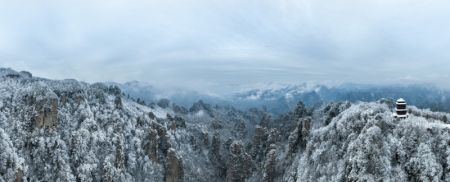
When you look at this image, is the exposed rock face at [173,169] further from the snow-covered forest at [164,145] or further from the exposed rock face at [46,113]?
the exposed rock face at [46,113]

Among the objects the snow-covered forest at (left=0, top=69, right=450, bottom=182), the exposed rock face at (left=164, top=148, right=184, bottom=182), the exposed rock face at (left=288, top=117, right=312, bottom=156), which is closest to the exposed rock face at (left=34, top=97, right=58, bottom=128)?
the snow-covered forest at (left=0, top=69, right=450, bottom=182)

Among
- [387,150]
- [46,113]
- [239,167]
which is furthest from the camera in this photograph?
[239,167]

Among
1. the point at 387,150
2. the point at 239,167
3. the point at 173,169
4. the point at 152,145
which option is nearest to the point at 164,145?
the point at 152,145

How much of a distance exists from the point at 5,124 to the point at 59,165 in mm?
22742

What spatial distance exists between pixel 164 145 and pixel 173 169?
1462 centimetres

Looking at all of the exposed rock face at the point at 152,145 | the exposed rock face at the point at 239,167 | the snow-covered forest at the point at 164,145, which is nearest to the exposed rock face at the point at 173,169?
the snow-covered forest at the point at 164,145

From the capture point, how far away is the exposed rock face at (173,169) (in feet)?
594

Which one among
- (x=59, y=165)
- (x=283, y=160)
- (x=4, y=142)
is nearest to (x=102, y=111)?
(x=59, y=165)

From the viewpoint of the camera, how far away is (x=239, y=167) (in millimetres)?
185000

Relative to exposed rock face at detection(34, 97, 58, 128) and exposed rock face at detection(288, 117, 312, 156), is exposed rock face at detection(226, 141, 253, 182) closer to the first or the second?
exposed rock face at detection(288, 117, 312, 156)

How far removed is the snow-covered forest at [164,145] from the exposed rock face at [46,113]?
322mm

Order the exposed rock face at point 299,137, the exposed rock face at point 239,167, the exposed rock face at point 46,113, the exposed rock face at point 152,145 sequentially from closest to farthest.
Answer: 1. the exposed rock face at point 299,137
2. the exposed rock face at point 46,113
3. the exposed rock face at point 239,167
4. the exposed rock face at point 152,145

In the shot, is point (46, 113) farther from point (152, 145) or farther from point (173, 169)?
point (173, 169)

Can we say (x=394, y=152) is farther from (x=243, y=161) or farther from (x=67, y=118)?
(x=67, y=118)
